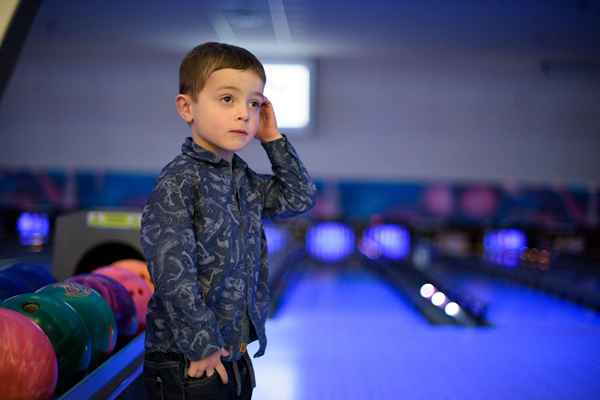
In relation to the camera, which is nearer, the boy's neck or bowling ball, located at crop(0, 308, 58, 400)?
the boy's neck

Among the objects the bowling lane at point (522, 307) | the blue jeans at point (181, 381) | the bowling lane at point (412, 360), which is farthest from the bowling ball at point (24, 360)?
→ the bowling lane at point (522, 307)

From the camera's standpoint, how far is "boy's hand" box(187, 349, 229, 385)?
4.54ft

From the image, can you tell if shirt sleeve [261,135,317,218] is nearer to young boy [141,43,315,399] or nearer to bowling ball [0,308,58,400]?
young boy [141,43,315,399]

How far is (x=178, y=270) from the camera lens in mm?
1343

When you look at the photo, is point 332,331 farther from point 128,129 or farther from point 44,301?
point 128,129

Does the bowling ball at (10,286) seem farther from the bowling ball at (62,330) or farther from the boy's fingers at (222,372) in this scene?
the boy's fingers at (222,372)

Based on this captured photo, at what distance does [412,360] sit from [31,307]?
8.08 feet

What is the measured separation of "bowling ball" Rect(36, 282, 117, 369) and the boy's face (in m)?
1.01

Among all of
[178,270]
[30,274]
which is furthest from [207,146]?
[30,274]

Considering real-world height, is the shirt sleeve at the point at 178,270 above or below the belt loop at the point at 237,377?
above

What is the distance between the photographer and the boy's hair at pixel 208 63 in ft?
4.72

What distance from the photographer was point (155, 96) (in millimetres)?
8602

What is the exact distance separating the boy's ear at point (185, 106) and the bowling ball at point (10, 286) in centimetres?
121

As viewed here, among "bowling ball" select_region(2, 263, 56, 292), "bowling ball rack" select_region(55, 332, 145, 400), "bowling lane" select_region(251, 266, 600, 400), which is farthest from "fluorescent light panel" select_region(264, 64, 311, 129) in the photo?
"bowling ball rack" select_region(55, 332, 145, 400)
